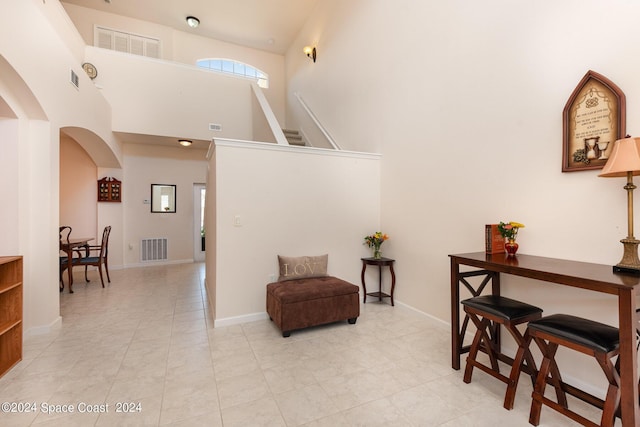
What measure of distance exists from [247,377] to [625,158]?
2.92 m

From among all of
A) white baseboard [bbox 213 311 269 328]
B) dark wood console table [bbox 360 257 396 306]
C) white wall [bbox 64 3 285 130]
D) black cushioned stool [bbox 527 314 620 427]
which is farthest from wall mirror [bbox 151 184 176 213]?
black cushioned stool [bbox 527 314 620 427]

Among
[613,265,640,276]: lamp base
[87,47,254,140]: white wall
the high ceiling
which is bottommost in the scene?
[613,265,640,276]: lamp base

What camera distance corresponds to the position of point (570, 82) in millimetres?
2141

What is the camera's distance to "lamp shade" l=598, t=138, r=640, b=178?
1.62 meters

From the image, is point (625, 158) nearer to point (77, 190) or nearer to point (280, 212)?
point (280, 212)

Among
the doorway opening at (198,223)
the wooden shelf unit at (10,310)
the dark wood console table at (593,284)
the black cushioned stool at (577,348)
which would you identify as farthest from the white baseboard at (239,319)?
the doorway opening at (198,223)

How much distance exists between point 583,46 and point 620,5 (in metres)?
0.26

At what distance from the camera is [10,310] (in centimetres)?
254

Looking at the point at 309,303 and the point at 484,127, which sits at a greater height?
the point at 484,127

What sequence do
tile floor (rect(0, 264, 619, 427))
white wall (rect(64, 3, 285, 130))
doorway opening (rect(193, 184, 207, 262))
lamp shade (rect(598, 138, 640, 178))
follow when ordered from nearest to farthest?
lamp shade (rect(598, 138, 640, 178)), tile floor (rect(0, 264, 619, 427)), white wall (rect(64, 3, 285, 130)), doorway opening (rect(193, 184, 207, 262))

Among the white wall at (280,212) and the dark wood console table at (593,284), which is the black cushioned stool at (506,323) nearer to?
the dark wood console table at (593,284)

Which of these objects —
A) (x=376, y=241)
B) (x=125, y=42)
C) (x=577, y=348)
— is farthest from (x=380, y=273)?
(x=125, y=42)

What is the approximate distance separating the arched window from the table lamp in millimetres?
7519

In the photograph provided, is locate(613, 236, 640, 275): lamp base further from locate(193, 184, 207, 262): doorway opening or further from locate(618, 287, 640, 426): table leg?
locate(193, 184, 207, 262): doorway opening
